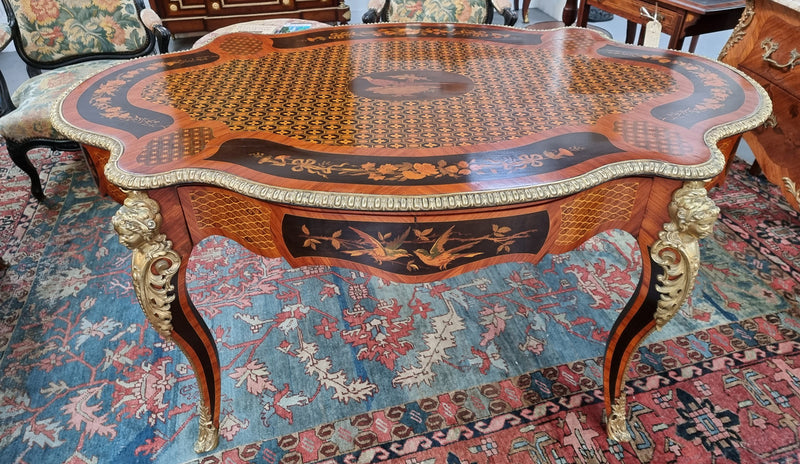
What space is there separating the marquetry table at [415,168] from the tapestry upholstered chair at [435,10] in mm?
1305

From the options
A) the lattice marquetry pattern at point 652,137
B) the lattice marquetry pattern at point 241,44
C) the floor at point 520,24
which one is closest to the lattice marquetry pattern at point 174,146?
the lattice marquetry pattern at point 241,44

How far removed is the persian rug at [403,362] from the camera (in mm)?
1366

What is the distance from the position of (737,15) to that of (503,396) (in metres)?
1.93

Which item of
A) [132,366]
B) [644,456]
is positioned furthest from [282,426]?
[644,456]

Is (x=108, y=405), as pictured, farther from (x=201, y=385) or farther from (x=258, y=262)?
(x=258, y=262)

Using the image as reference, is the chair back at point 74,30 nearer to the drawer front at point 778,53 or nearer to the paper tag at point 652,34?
the paper tag at point 652,34

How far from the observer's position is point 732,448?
1.33 metres

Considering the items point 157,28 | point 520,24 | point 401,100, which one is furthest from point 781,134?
point 520,24

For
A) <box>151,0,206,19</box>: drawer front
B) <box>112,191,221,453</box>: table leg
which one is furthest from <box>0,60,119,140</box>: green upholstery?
<box>151,0,206,19</box>: drawer front

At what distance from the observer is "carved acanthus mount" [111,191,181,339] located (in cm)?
97

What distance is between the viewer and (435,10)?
261 centimetres

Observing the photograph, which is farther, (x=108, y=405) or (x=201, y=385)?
(x=108, y=405)

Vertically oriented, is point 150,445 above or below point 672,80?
below

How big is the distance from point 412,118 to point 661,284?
69 centimetres
